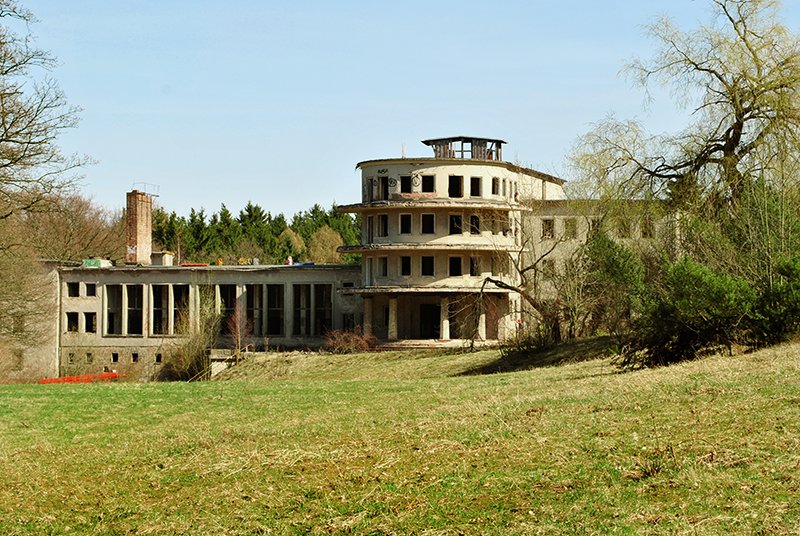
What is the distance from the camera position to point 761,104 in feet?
99.6

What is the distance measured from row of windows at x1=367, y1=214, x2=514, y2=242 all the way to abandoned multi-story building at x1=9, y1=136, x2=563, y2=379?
0.07 meters

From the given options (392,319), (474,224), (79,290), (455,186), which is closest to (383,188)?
(455,186)

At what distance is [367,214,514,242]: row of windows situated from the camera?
52656 millimetres

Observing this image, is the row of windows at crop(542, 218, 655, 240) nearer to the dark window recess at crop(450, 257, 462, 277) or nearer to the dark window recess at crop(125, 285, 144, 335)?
the dark window recess at crop(450, 257, 462, 277)

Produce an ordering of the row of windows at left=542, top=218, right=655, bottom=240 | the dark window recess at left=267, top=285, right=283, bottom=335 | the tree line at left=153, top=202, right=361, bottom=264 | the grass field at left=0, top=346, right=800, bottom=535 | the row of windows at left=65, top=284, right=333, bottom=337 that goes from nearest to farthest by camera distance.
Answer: the grass field at left=0, top=346, right=800, bottom=535 → the row of windows at left=542, top=218, right=655, bottom=240 → the row of windows at left=65, top=284, right=333, bottom=337 → the dark window recess at left=267, top=285, right=283, bottom=335 → the tree line at left=153, top=202, right=361, bottom=264

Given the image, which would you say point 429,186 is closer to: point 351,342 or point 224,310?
point 351,342

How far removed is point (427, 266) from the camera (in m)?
53.4

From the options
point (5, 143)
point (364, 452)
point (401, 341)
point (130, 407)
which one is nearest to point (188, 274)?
point (401, 341)

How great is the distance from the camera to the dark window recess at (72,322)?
61306 mm

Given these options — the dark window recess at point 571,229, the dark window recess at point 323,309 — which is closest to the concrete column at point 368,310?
the dark window recess at point 323,309

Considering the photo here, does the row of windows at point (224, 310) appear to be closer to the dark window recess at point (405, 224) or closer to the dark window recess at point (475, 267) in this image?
the dark window recess at point (405, 224)

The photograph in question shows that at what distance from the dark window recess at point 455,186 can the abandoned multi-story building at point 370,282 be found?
109mm

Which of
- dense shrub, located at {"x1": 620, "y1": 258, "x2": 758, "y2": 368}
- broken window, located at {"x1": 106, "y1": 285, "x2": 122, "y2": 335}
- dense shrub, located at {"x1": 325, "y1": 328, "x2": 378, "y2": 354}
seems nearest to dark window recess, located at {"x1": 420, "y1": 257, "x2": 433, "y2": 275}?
dense shrub, located at {"x1": 325, "y1": 328, "x2": 378, "y2": 354}

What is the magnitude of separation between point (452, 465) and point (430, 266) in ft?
143
